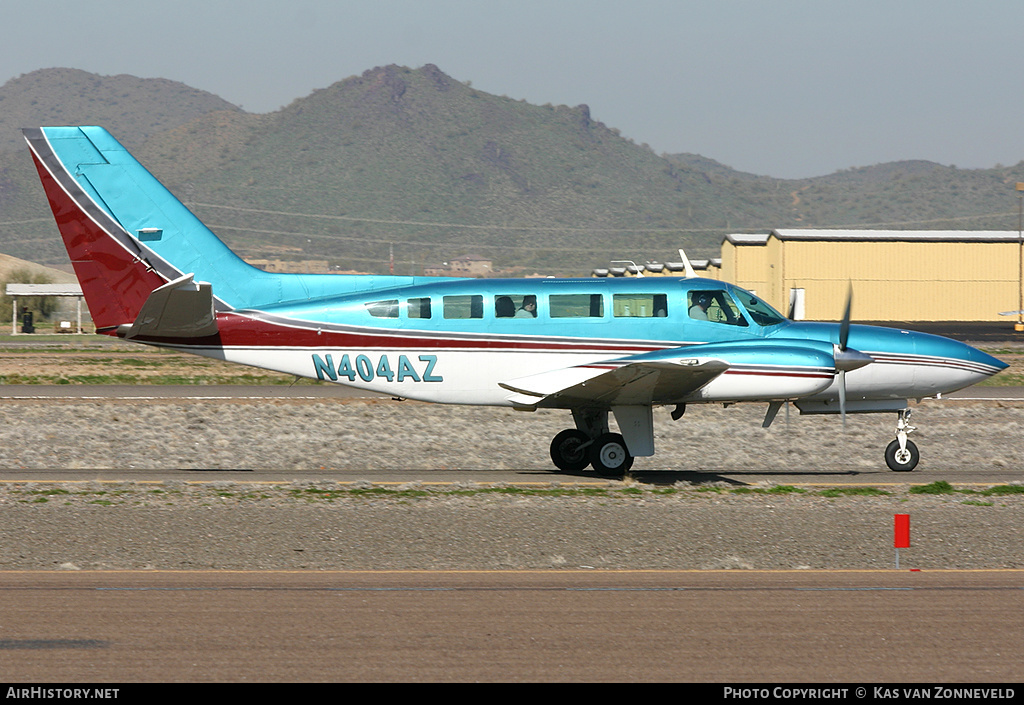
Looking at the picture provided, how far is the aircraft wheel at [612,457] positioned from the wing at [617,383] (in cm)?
64

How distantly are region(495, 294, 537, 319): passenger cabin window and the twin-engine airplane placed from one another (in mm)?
22

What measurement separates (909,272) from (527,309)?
63990mm

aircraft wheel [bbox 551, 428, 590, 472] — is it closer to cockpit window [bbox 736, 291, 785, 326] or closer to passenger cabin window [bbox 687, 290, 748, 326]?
passenger cabin window [bbox 687, 290, 748, 326]

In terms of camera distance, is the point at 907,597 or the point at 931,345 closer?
the point at 907,597

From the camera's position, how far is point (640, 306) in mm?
17219

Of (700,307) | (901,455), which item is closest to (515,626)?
(700,307)

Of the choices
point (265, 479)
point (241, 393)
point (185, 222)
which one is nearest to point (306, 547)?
point (265, 479)

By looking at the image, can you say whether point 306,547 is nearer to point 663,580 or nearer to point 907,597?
point 663,580

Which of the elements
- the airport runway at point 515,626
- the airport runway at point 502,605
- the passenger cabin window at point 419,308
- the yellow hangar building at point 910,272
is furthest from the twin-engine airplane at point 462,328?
the yellow hangar building at point 910,272

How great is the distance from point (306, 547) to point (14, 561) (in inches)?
112

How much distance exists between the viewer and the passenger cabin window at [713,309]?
675 inches

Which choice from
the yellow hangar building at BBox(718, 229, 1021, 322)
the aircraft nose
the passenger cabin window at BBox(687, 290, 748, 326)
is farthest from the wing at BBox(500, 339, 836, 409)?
the yellow hangar building at BBox(718, 229, 1021, 322)

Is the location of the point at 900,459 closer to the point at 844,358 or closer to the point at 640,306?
the point at 844,358

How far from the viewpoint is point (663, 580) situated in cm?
991
